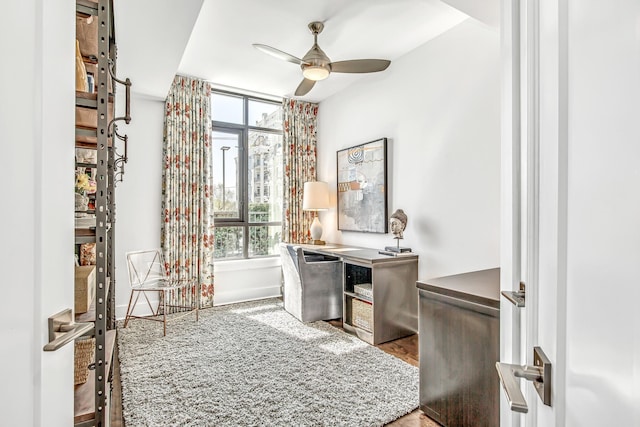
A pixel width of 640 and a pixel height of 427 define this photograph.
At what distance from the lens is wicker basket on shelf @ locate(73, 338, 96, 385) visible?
4.18ft

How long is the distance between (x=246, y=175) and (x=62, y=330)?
3.96 meters

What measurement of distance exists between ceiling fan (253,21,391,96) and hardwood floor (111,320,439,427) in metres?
2.44

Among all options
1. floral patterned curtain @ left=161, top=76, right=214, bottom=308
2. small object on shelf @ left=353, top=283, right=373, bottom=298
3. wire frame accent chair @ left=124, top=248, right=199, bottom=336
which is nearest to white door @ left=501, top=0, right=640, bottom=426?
small object on shelf @ left=353, top=283, right=373, bottom=298

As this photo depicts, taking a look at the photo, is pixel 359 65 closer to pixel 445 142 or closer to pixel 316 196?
pixel 445 142

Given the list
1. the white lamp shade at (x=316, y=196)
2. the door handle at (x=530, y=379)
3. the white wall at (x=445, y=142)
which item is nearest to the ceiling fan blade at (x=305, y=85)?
the white wall at (x=445, y=142)

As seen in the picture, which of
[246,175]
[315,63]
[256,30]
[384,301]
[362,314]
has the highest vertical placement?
[256,30]

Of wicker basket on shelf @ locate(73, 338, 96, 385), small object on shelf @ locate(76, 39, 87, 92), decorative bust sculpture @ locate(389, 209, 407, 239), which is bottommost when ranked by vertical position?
wicker basket on shelf @ locate(73, 338, 96, 385)

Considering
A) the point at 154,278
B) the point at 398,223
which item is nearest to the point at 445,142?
the point at 398,223

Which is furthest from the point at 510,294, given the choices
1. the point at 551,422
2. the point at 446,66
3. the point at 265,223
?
the point at 265,223

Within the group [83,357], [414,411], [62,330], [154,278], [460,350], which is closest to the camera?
[62,330]

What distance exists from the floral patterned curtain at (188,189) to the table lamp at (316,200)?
3.99ft

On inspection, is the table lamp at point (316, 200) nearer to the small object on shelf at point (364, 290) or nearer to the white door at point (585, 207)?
the small object on shelf at point (364, 290)

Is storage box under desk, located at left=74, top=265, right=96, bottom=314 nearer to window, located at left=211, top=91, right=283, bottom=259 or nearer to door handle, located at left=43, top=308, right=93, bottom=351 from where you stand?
door handle, located at left=43, top=308, right=93, bottom=351

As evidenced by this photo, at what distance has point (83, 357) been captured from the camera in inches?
51.2
